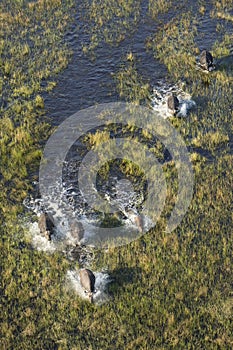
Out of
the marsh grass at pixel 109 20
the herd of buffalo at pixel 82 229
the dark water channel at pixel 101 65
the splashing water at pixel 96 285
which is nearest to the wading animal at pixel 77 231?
the herd of buffalo at pixel 82 229

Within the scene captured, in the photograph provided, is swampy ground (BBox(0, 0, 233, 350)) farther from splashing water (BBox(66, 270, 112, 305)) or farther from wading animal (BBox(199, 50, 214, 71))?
wading animal (BBox(199, 50, 214, 71))

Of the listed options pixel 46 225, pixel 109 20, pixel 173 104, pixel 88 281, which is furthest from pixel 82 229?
pixel 109 20

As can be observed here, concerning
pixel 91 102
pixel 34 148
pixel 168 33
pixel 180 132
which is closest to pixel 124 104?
pixel 91 102

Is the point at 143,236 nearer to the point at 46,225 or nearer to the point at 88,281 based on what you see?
the point at 88,281

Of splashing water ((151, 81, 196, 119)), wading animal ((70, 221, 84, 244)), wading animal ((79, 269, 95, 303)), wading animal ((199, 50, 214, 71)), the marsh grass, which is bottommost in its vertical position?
wading animal ((79, 269, 95, 303))

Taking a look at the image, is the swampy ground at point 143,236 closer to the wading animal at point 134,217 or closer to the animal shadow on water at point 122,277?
the animal shadow on water at point 122,277

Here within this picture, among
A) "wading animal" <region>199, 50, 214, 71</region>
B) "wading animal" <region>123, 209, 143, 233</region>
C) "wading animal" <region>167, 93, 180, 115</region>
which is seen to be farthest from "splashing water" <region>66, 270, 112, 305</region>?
"wading animal" <region>199, 50, 214, 71</region>
